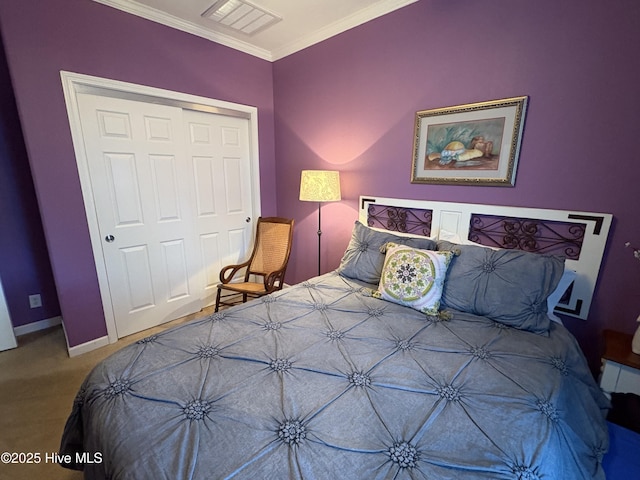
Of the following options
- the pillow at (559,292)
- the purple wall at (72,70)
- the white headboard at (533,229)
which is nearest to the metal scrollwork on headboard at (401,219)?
the white headboard at (533,229)

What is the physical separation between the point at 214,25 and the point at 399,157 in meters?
2.05

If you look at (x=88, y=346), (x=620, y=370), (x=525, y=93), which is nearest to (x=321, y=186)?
(x=525, y=93)

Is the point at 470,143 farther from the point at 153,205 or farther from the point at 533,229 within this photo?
the point at 153,205

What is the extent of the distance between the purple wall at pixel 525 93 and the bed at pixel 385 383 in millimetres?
143

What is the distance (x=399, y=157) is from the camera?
2.31m

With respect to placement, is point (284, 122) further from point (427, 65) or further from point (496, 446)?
point (496, 446)

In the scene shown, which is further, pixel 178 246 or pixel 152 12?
pixel 178 246

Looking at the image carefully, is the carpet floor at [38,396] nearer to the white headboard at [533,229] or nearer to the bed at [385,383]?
the bed at [385,383]

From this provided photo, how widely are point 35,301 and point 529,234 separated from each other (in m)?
4.17

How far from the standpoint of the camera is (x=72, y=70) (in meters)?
2.03

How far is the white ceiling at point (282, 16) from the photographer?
217 centimetres

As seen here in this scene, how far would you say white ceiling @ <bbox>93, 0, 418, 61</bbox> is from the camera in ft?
7.13

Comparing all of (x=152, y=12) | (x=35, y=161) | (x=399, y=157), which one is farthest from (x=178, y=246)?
(x=399, y=157)

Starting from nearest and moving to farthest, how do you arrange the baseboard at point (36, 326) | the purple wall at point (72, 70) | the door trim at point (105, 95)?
the purple wall at point (72, 70) → the door trim at point (105, 95) → the baseboard at point (36, 326)
